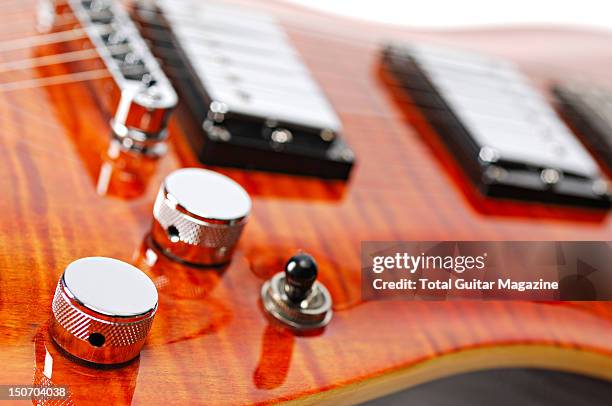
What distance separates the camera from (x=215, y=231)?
716 millimetres

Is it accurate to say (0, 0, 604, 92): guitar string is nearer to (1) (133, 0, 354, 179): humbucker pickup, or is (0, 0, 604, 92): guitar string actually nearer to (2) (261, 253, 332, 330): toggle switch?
(1) (133, 0, 354, 179): humbucker pickup

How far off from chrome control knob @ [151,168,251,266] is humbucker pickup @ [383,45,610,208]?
403 millimetres

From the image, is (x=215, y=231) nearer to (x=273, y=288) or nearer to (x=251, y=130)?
(x=273, y=288)

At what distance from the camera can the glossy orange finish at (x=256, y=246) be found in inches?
24.9

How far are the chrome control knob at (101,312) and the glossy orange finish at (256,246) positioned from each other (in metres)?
0.02

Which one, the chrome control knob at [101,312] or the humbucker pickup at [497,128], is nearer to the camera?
the chrome control knob at [101,312]

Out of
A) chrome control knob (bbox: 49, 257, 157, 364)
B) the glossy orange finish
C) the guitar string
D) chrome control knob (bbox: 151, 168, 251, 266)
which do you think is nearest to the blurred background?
the glossy orange finish

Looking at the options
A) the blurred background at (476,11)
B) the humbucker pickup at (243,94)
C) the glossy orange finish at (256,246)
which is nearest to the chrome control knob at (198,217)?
the glossy orange finish at (256,246)

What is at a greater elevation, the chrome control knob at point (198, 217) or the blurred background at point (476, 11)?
the chrome control knob at point (198, 217)

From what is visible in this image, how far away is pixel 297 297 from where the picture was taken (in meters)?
0.73

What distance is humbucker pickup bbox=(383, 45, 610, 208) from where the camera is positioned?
3.45 feet

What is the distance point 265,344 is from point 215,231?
0.10 m

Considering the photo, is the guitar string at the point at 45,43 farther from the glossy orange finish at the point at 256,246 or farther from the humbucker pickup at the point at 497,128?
the humbucker pickup at the point at 497,128

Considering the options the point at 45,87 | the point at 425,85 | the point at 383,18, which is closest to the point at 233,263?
the point at 45,87
